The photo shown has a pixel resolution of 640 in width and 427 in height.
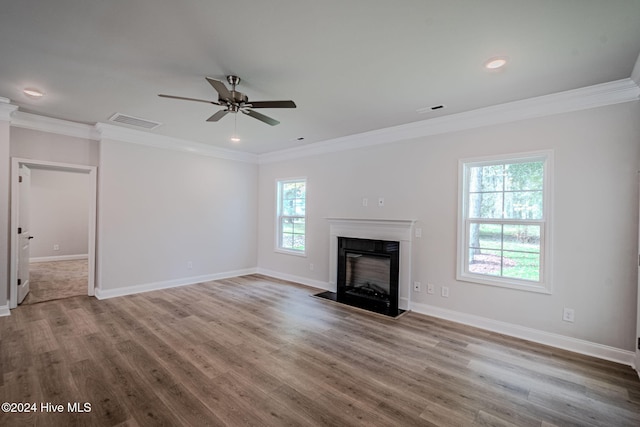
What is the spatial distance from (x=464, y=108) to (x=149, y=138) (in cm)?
478

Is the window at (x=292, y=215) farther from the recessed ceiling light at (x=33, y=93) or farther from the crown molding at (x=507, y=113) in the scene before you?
the recessed ceiling light at (x=33, y=93)

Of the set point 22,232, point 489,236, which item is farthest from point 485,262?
point 22,232

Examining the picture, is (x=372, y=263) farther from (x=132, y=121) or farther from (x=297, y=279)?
(x=132, y=121)

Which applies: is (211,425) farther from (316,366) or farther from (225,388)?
(316,366)

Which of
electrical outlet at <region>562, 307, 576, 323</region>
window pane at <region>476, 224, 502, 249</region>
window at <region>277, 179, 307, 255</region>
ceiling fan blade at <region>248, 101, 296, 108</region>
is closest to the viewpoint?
ceiling fan blade at <region>248, 101, 296, 108</region>

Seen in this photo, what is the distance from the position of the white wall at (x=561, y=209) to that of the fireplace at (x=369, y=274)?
0.36 m

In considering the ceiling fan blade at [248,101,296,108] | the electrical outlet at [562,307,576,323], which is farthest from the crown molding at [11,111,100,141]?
the electrical outlet at [562,307,576,323]

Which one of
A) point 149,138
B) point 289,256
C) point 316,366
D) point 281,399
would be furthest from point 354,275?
point 149,138

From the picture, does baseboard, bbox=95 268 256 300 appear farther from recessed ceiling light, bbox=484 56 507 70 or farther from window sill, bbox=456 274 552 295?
recessed ceiling light, bbox=484 56 507 70

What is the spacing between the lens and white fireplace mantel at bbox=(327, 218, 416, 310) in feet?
13.8

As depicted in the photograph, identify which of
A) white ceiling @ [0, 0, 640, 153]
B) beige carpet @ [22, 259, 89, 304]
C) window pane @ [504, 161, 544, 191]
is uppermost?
white ceiling @ [0, 0, 640, 153]

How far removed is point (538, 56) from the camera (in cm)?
239

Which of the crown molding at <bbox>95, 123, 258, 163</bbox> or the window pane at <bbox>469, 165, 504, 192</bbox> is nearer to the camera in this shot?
the window pane at <bbox>469, 165, 504, 192</bbox>

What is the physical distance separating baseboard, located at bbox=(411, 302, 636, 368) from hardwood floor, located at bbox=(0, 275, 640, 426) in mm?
113
